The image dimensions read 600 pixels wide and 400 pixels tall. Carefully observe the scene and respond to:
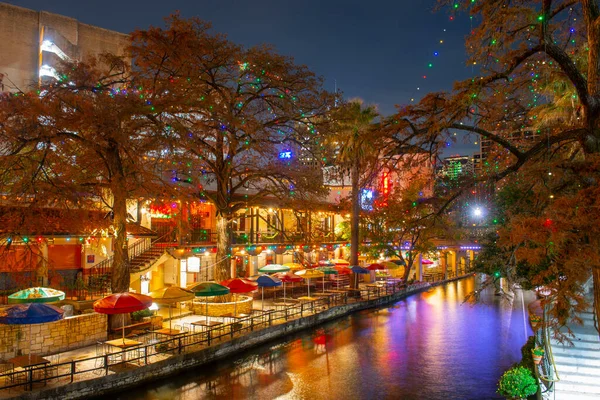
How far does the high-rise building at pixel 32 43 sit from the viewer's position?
35375 mm

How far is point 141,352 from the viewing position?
1772cm

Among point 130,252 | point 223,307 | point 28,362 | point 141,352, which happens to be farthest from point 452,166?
point 130,252

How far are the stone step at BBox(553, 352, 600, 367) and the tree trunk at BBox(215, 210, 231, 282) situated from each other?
1686cm

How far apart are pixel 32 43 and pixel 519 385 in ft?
131

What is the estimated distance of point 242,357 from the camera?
20.4 meters

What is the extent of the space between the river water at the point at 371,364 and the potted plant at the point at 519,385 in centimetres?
285

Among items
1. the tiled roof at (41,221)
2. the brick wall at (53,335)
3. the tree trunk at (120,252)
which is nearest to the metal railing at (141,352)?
the brick wall at (53,335)

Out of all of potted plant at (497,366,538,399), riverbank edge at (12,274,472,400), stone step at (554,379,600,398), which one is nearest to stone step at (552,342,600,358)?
stone step at (554,379,600,398)

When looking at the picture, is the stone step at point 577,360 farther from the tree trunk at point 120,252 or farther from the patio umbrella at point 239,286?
the tree trunk at point 120,252

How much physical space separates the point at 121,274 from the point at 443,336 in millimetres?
17136

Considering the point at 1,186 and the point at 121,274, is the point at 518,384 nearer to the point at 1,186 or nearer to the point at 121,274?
the point at 121,274

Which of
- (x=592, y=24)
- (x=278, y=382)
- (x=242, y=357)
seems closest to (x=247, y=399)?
(x=278, y=382)

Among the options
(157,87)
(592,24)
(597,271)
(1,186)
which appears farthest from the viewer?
(157,87)

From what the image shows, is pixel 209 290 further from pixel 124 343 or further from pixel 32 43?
pixel 32 43
